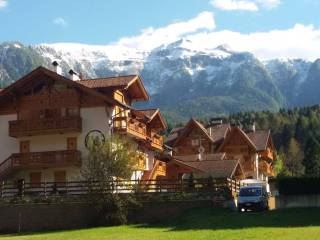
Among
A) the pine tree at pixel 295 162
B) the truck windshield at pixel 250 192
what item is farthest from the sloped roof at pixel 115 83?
the pine tree at pixel 295 162

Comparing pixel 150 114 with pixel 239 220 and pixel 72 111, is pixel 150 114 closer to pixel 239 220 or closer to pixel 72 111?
pixel 72 111

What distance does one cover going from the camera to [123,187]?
41.1 m

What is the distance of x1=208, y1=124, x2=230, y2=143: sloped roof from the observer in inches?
3519

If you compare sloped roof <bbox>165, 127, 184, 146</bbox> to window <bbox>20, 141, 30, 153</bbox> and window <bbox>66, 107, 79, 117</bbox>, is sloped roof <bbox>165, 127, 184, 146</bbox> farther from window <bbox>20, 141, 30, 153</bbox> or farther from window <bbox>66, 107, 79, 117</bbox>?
window <bbox>20, 141, 30, 153</bbox>

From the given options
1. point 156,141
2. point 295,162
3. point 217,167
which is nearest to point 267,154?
point 295,162

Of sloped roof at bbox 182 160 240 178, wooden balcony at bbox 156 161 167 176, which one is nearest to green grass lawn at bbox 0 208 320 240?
wooden balcony at bbox 156 161 167 176

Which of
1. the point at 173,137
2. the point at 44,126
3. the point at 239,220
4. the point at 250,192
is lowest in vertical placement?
the point at 239,220

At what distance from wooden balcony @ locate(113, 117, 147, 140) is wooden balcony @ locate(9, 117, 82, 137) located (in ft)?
10.2

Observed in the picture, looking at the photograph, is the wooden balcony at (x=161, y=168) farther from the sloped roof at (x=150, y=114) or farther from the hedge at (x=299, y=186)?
the hedge at (x=299, y=186)

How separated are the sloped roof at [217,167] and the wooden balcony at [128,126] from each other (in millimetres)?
7547

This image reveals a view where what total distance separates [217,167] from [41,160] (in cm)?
1892

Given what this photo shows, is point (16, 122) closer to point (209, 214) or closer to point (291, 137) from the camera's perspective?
point (209, 214)

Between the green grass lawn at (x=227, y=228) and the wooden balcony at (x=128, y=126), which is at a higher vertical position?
the wooden balcony at (x=128, y=126)

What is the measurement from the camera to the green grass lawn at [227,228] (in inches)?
1039
